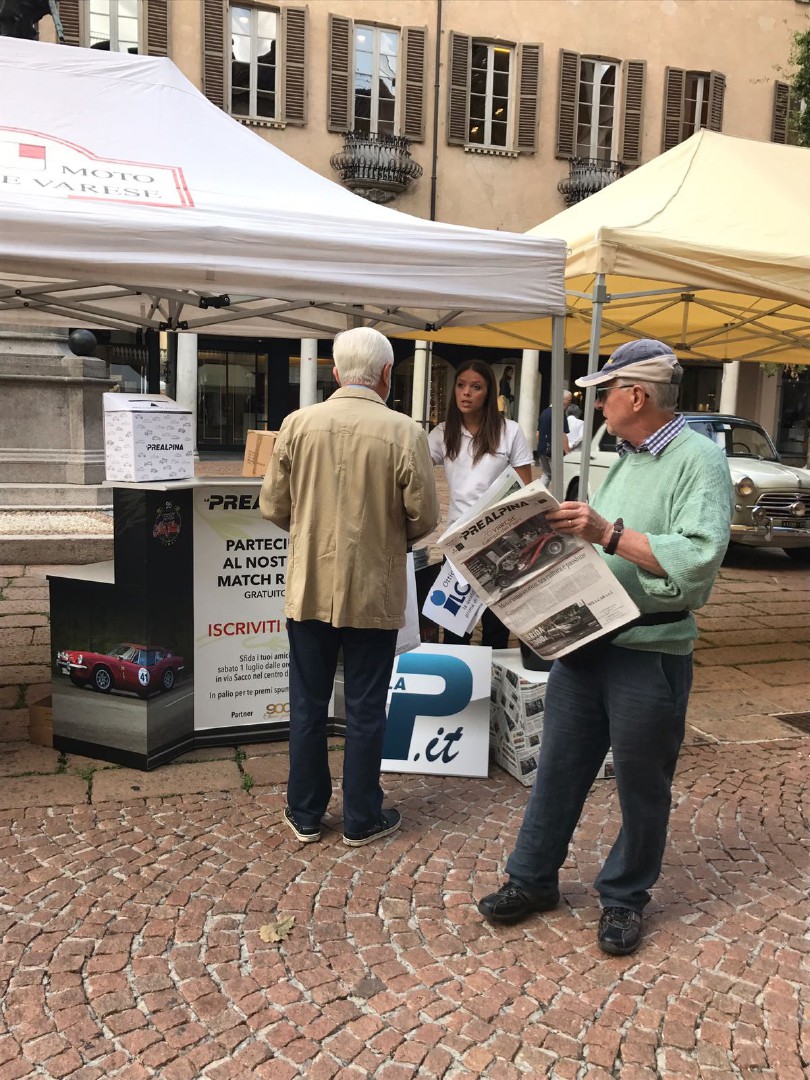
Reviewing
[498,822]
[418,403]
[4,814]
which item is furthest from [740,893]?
[418,403]

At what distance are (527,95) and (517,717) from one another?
19.7m

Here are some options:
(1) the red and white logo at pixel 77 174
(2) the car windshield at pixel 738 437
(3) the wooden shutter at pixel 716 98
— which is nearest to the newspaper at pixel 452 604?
(1) the red and white logo at pixel 77 174

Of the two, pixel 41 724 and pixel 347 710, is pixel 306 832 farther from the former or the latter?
pixel 41 724

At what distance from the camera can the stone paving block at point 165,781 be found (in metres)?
3.69

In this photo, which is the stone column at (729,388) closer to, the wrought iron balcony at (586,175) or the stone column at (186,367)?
the wrought iron balcony at (586,175)

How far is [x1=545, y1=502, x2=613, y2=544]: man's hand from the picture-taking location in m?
2.36

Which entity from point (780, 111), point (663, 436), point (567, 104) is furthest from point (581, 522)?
point (780, 111)

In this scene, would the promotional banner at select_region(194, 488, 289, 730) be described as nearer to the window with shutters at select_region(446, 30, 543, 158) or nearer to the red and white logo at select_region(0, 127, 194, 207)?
the red and white logo at select_region(0, 127, 194, 207)

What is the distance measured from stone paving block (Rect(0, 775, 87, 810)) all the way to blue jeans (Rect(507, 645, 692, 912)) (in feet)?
6.11

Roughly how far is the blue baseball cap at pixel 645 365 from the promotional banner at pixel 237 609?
2050 mm

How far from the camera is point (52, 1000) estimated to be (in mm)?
2426

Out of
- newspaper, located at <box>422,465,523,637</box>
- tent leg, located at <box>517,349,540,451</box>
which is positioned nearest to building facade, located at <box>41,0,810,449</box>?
tent leg, located at <box>517,349,540,451</box>

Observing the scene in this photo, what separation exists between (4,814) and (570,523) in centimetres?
256

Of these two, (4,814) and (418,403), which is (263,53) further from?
(4,814)
